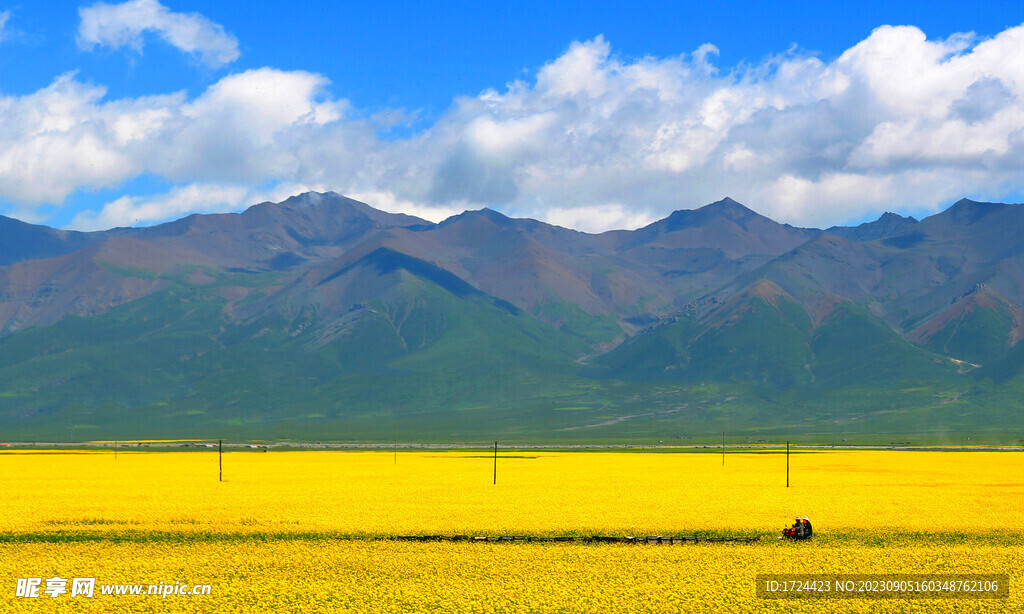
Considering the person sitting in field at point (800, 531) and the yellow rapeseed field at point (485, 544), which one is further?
the person sitting in field at point (800, 531)

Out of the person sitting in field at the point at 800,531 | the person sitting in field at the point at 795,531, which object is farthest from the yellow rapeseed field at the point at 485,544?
the person sitting in field at the point at 795,531

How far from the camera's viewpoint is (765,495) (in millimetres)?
85875

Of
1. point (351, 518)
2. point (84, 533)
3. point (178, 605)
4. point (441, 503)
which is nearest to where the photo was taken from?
point (178, 605)

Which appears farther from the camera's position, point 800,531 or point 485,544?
point 800,531

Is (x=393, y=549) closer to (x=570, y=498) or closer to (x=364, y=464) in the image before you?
(x=570, y=498)

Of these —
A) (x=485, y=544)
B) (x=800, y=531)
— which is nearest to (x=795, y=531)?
(x=800, y=531)

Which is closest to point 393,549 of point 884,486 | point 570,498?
point 570,498

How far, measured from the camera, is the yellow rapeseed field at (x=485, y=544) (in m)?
44.6

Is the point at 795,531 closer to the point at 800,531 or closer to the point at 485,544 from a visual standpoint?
the point at 800,531

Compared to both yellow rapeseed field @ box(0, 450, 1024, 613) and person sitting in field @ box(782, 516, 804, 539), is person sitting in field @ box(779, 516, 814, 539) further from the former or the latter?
yellow rapeseed field @ box(0, 450, 1024, 613)

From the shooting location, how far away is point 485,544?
5844 centimetres

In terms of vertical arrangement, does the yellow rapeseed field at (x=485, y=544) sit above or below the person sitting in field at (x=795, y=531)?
below

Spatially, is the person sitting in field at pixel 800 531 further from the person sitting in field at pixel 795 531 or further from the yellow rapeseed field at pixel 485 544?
the yellow rapeseed field at pixel 485 544

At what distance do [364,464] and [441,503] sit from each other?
221 ft
